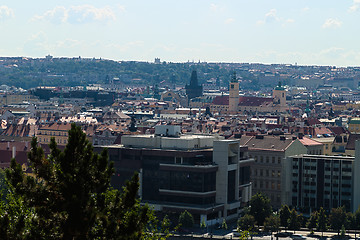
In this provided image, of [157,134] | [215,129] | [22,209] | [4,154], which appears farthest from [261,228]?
[215,129]

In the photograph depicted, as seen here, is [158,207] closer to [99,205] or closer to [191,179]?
[191,179]

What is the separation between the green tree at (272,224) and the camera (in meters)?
76.1

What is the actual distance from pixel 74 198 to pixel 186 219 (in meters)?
47.5

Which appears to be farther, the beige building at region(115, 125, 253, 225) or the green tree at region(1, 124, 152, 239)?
the beige building at region(115, 125, 253, 225)

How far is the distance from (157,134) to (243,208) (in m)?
9.91

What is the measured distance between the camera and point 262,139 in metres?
95.6

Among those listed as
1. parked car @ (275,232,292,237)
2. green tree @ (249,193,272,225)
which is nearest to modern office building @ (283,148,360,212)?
green tree @ (249,193,272,225)

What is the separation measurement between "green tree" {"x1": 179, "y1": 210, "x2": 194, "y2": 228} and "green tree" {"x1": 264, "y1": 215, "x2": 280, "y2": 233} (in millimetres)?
5744

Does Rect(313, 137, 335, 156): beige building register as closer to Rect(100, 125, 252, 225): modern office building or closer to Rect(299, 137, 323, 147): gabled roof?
Rect(299, 137, 323, 147): gabled roof

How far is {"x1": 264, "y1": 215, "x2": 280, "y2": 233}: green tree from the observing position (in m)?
76.1

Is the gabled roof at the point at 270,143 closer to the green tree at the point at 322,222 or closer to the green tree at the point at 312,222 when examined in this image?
the green tree at the point at 312,222

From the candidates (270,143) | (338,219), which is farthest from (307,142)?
(338,219)

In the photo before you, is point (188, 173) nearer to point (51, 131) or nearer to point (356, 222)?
point (356, 222)

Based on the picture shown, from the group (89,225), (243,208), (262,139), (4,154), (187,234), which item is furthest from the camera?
(4,154)
